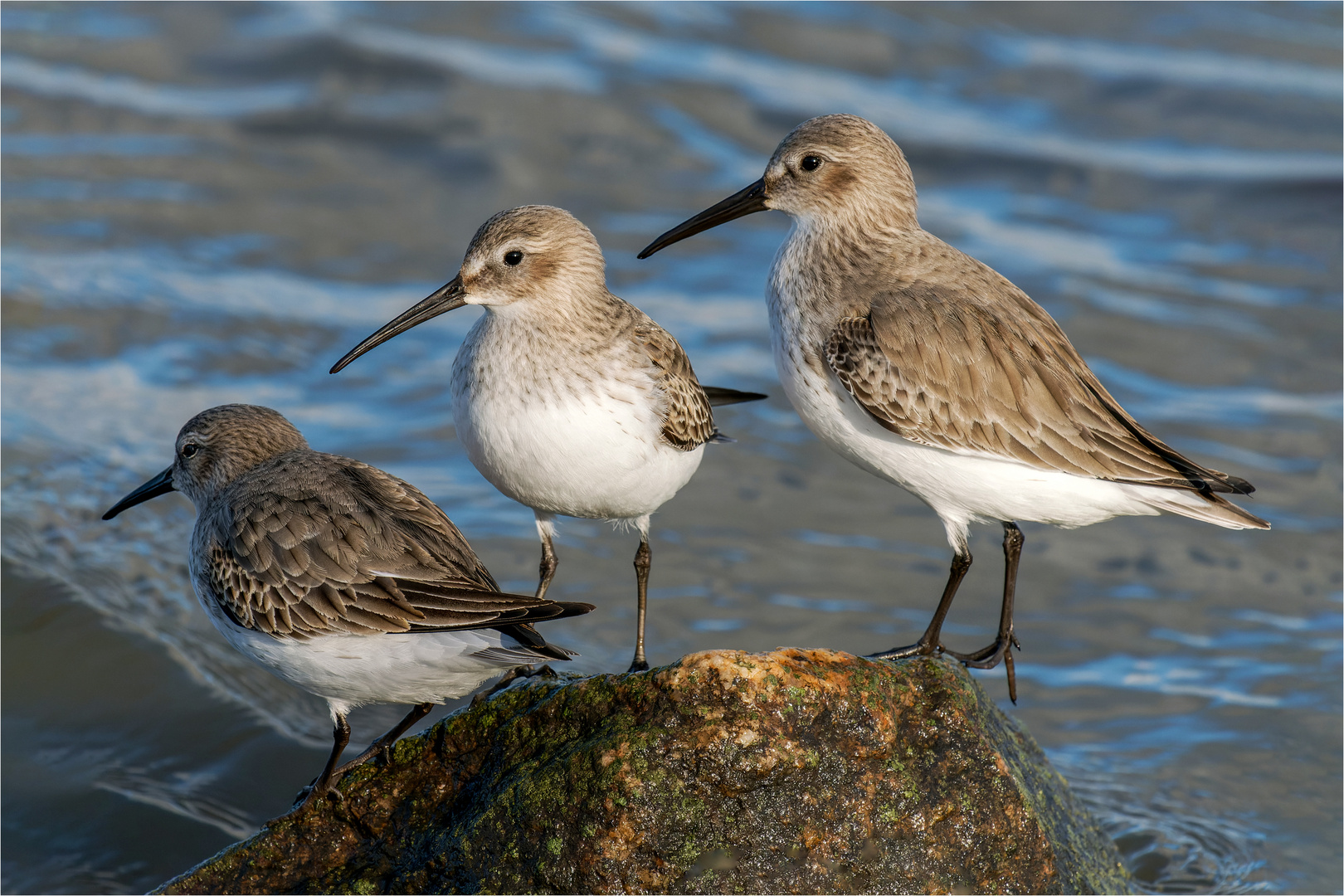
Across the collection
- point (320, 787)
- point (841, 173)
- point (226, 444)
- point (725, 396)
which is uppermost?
point (841, 173)

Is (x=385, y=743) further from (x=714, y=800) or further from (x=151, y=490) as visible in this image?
(x=151, y=490)

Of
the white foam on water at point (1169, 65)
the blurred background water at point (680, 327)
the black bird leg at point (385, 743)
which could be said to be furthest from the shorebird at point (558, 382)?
the white foam on water at point (1169, 65)

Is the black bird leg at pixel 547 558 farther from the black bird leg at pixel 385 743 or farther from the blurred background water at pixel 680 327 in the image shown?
the blurred background water at pixel 680 327

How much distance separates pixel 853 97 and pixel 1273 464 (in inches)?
319

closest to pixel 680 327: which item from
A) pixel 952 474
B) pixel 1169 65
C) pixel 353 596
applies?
pixel 952 474

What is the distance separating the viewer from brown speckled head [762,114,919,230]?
678 centimetres

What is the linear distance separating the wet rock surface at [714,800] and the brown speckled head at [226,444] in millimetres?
1782

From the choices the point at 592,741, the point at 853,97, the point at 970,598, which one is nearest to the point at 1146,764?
the point at 970,598

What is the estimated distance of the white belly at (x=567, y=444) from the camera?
5.94m

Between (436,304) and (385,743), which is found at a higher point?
(436,304)

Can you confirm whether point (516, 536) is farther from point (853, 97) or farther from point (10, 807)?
point (853, 97)

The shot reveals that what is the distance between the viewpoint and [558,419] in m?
5.94

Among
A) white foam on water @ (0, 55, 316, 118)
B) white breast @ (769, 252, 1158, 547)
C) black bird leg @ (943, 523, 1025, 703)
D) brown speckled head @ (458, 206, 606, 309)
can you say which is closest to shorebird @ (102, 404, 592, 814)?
brown speckled head @ (458, 206, 606, 309)

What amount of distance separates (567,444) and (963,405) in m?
1.81
